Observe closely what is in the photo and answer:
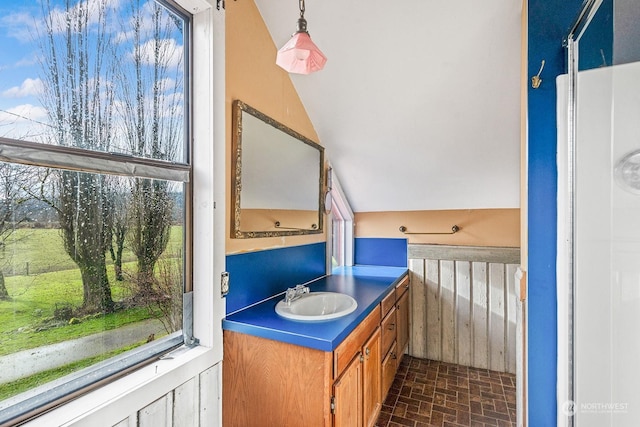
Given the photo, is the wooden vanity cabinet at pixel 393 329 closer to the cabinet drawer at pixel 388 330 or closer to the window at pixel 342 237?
the cabinet drawer at pixel 388 330

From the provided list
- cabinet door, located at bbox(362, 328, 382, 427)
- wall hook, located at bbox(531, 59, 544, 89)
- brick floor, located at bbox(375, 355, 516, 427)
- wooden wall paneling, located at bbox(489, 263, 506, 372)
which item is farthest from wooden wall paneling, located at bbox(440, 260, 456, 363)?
wall hook, located at bbox(531, 59, 544, 89)

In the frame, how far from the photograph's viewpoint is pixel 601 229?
117 cm

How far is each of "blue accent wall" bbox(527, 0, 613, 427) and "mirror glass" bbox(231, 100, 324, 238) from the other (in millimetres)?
1340

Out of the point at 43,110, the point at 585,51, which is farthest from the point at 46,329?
the point at 585,51

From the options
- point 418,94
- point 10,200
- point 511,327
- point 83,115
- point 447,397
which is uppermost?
point 418,94

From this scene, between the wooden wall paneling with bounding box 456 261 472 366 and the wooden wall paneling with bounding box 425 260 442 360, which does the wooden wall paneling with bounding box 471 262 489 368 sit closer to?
the wooden wall paneling with bounding box 456 261 472 366

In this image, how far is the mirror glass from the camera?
1.56 m

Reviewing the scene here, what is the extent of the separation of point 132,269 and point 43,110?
0.60 metres

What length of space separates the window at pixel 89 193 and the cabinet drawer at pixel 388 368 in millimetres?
1382

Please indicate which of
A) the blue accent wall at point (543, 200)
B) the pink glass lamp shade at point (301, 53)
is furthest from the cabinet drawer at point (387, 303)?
the pink glass lamp shade at point (301, 53)

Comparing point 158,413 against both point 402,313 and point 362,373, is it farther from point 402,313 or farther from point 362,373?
point 402,313

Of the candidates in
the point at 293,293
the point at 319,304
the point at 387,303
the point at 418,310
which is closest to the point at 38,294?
the point at 293,293

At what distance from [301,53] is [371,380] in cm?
177

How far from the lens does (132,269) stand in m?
1.17
